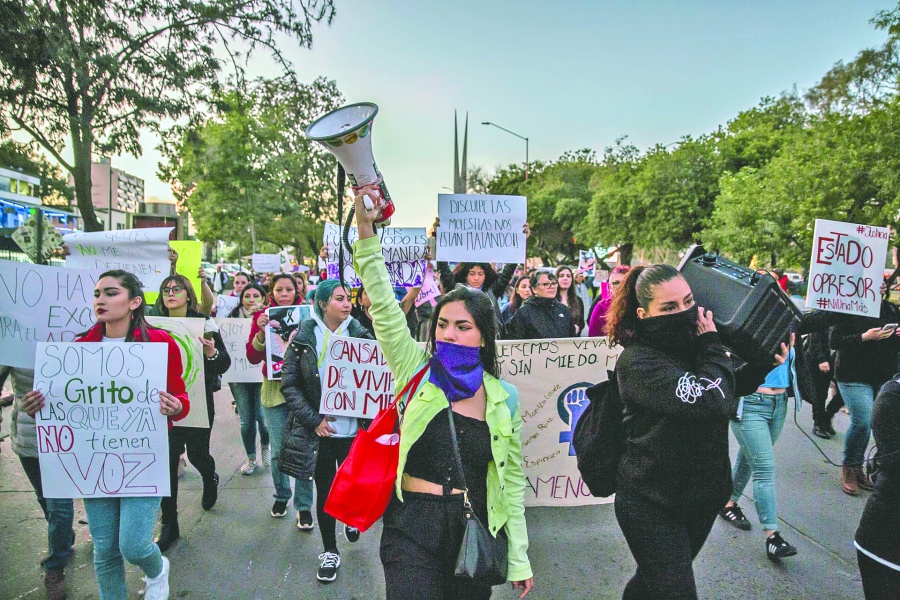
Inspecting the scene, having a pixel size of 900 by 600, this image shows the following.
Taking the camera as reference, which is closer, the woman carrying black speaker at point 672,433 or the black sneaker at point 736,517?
the woman carrying black speaker at point 672,433

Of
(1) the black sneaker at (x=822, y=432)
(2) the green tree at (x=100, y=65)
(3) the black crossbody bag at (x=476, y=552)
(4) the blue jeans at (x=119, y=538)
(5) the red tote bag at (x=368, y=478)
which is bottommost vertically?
(1) the black sneaker at (x=822, y=432)

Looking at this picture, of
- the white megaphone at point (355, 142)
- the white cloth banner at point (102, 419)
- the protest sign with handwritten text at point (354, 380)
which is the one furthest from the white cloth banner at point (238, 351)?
the white megaphone at point (355, 142)

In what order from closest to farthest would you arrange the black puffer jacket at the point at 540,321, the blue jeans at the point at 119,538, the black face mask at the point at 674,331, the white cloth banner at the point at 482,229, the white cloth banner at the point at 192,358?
the black face mask at the point at 674,331
the blue jeans at the point at 119,538
the white cloth banner at the point at 192,358
the black puffer jacket at the point at 540,321
the white cloth banner at the point at 482,229

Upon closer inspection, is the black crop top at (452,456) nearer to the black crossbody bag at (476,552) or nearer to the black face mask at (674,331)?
the black crossbody bag at (476,552)

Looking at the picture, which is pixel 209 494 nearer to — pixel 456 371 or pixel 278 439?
pixel 278 439

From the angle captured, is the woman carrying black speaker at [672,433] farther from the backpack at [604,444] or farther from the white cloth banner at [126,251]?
the white cloth banner at [126,251]

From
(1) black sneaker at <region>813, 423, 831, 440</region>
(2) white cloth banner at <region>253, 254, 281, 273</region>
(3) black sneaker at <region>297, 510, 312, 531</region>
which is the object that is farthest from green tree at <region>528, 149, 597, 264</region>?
(3) black sneaker at <region>297, 510, 312, 531</region>

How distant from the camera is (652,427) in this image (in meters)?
2.27

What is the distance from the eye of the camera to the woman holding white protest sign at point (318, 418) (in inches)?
143

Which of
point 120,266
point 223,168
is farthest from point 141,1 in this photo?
point 223,168

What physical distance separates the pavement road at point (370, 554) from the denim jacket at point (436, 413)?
1.44m

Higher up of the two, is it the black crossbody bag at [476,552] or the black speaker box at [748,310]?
the black speaker box at [748,310]

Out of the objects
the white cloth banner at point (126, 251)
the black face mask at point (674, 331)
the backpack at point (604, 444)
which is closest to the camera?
the black face mask at point (674, 331)

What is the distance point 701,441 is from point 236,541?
10.6 feet
